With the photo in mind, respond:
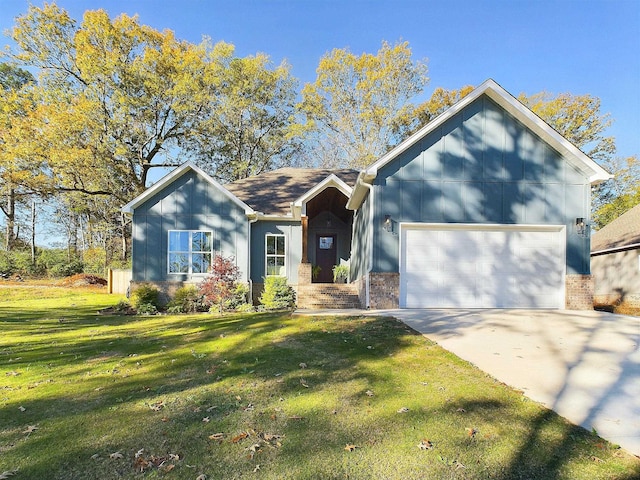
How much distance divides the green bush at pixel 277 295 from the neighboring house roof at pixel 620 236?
50.3 ft

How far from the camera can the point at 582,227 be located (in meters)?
10.7

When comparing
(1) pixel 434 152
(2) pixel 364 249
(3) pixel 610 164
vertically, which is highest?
(3) pixel 610 164

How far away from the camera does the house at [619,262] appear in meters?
16.6

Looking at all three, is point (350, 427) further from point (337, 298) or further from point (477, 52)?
point (477, 52)

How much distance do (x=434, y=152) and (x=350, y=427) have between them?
912 centimetres

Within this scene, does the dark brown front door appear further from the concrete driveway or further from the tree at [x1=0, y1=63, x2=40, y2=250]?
the tree at [x1=0, y1=63, x2=40, y2=250]

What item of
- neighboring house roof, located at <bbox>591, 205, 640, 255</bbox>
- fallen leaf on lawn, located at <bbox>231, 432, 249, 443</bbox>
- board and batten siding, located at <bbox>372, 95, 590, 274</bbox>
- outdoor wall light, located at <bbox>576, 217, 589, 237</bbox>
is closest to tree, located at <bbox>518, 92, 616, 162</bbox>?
neighboring house roof, located at <bbox>591, 205, 640, 255</bbox>

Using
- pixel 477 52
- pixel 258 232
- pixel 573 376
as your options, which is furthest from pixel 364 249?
pixel 477 52

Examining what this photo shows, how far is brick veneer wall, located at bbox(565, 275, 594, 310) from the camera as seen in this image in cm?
1071

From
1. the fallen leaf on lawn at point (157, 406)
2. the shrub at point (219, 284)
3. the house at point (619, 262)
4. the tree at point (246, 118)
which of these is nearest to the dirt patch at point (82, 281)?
the tree at point (246, 118)

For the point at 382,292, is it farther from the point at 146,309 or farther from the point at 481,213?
the point at 146,309

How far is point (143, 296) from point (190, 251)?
227 centimetres

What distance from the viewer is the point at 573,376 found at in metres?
4.66

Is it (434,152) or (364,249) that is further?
(364,249)
